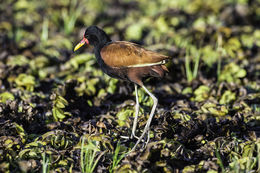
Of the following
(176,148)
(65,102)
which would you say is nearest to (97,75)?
(65,102)

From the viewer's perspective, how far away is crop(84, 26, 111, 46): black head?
4.51 meters

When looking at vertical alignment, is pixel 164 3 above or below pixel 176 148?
above

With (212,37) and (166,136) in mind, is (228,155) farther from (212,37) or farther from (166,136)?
(212,37)

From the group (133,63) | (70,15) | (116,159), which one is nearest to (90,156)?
(116,159)

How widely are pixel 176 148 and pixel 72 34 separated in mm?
5038

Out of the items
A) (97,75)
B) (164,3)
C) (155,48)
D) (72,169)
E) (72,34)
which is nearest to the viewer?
(72,169)

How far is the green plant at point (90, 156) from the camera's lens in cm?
356

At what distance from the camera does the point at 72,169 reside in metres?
3.72

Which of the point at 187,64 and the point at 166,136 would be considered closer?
the point at 166,136

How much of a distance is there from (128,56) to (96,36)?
23.1 inches

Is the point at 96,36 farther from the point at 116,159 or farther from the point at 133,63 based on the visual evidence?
the point at 116,159

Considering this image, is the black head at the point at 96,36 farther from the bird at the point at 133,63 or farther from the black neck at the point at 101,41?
the bird at the point at 133,63

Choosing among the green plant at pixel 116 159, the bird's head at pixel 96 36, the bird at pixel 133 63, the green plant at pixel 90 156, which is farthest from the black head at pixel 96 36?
the green plant at pixel 116 159

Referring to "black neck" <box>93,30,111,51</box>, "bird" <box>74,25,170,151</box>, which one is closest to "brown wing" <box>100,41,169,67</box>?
"bird" <box>74,25,170,151</box>
